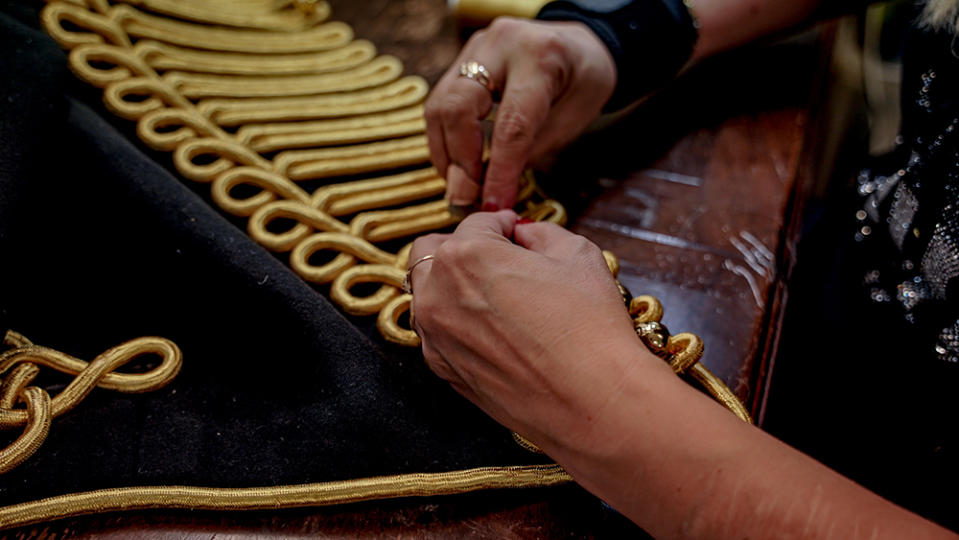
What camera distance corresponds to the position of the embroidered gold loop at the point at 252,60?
735mm

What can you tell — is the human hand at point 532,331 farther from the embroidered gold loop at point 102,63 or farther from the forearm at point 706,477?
the embroidered gold loop at point 102,63

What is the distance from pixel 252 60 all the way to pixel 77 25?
0.18 metres

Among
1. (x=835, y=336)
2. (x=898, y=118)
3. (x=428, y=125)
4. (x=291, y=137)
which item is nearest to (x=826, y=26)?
(x=898, y=118)

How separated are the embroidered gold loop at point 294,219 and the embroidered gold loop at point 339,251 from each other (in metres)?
0.01

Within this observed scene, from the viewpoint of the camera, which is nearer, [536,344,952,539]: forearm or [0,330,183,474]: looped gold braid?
[536,344,952,539]: forearm

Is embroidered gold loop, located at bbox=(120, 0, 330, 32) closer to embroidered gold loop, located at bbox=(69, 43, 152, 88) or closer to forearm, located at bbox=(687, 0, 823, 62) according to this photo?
embroidered gold loop, located at bbox=(69, 43, 152, 88)

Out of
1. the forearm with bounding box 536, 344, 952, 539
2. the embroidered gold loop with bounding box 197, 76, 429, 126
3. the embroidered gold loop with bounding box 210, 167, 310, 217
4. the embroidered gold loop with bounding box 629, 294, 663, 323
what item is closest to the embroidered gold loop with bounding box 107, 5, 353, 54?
the embroidered gold loop with bounding box 197, 76, 429, 126

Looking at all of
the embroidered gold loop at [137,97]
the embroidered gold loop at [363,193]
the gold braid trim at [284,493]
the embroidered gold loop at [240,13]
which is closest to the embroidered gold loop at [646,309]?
the gold braid trim at [284,493]

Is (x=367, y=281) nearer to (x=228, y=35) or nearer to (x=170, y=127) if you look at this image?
(x=170, y=127)

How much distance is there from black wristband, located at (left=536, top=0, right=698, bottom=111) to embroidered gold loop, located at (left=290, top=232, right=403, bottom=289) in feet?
1.01

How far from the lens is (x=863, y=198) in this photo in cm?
66

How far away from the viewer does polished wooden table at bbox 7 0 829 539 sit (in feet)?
1.51

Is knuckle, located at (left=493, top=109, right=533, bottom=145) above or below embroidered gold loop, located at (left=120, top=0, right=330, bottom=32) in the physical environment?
above

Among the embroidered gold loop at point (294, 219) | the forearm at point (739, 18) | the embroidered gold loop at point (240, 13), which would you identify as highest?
the forearm at point (739, 18)
